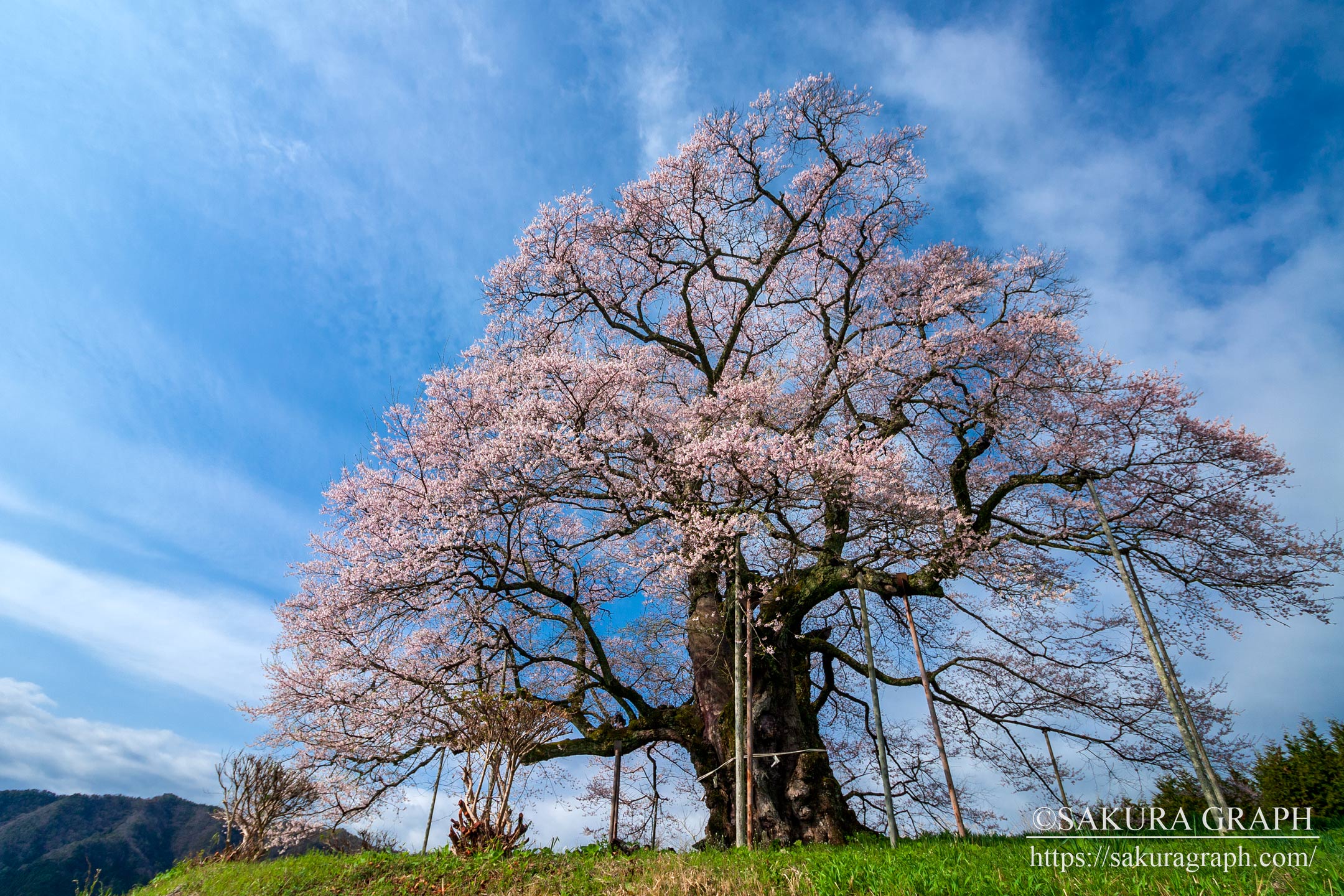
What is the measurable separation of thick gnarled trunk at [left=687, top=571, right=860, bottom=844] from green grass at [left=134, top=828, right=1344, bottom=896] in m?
1.33

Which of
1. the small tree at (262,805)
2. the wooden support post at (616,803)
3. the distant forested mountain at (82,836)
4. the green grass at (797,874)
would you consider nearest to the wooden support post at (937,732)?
the green grass at (797,874)

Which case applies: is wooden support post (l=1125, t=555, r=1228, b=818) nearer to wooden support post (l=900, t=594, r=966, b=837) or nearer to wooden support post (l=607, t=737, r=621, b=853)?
wooden support post (l=900, t=594, r=966, b=837)

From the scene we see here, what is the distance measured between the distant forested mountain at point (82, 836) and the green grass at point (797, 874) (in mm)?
42757

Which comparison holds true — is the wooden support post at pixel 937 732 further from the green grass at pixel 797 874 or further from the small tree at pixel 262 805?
the small tree at pixel 262 805

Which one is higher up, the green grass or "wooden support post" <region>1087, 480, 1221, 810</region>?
"wooden support post" <region>1087, 480, 1221, 810</region>

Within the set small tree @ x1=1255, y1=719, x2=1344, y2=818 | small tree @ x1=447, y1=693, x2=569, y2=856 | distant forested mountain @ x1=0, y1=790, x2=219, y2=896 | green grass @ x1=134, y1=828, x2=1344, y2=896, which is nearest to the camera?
green grass @ x1=134, y1=828, x2=1344, y2=896

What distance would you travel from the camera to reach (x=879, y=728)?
28.7ft

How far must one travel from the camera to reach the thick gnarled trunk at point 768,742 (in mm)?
9359

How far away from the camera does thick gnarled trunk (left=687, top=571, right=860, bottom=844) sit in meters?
9.36

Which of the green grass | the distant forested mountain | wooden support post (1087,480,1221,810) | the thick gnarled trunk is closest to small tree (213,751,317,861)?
the green grass

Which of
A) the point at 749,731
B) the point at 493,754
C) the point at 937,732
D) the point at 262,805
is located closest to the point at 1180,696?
the point at 937,732

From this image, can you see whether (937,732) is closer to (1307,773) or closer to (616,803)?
(616,803)

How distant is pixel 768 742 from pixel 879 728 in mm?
2147

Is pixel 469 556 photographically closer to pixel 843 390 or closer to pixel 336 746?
pixel 336 746
